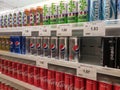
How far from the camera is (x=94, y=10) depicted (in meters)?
1.35

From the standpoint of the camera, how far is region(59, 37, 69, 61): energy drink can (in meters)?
1.59

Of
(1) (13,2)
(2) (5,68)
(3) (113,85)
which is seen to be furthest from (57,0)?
(1) (13,2)

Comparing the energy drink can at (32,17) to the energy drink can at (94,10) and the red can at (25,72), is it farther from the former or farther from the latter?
the energy drink can at (94,10)

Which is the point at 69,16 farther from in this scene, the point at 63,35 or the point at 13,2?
the point at 13,2

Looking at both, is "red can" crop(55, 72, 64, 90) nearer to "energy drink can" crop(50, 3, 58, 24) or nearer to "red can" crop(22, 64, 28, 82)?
"energy drink can" crop(50, 3, 58, 24)

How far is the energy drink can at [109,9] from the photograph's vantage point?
49.0 inches

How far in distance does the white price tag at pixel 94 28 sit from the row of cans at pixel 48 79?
31cm

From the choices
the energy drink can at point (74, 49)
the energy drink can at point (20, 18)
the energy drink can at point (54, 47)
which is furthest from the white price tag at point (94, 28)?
the energy drink can at point (20, 18)

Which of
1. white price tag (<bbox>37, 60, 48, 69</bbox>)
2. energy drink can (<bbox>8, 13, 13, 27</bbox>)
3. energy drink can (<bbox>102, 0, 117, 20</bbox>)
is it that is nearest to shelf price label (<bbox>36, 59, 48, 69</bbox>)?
white price tag (<bbox>37, 60, 48, 69</bbox>)

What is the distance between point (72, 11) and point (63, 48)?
0.30 m

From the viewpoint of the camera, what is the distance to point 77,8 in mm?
1523

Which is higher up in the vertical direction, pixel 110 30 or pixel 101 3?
pixel 101 3

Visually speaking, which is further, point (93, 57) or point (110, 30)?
point (93, 57)

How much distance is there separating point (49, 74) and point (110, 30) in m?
0.75
